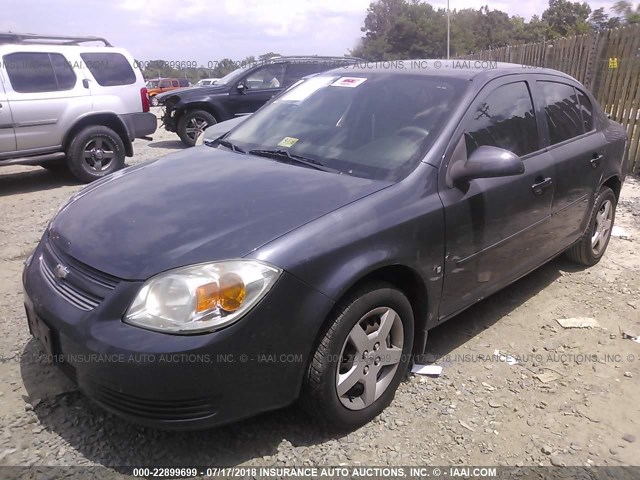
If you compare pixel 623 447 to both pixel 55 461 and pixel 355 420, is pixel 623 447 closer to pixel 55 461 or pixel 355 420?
pixel 355 420

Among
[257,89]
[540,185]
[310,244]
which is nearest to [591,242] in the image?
[540,185]

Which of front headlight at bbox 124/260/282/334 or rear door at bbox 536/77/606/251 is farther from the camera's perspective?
rear door at bbox 536/77/606/251

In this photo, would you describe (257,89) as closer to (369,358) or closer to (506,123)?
(506,123)

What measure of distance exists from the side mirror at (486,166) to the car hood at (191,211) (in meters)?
0.43

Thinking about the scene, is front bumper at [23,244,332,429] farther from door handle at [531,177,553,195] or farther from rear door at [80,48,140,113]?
rear door at [80,48,140,113]

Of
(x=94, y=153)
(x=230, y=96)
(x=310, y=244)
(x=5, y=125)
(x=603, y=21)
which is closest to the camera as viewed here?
(x=310, y=244)

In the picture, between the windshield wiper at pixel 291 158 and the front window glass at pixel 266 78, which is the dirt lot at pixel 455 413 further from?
the front window glass at pixel 266 78

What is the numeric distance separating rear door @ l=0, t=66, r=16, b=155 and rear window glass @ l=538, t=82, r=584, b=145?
6275 millimetres

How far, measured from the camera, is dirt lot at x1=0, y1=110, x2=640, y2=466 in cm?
238

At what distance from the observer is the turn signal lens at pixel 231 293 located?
206 cm

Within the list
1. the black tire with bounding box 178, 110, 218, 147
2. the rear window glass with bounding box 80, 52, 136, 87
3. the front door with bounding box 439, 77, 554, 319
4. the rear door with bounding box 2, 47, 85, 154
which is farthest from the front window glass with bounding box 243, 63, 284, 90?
the front door with bounding box 439, 77, 554, 319

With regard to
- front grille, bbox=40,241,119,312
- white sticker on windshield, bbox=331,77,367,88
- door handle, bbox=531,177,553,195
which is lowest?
front grille, bbox=40,241,119,312

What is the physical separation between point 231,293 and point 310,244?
392 mm

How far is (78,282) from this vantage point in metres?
2.28
